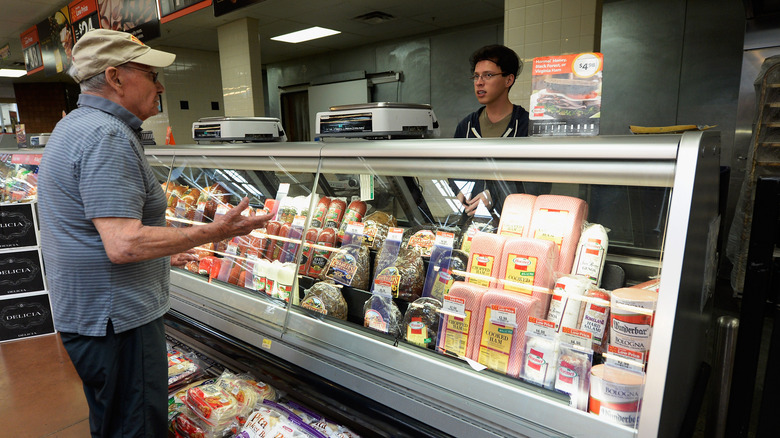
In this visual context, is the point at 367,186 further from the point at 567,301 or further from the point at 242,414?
the point at 242,414

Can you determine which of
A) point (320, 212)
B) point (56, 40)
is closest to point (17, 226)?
point (320, 212)

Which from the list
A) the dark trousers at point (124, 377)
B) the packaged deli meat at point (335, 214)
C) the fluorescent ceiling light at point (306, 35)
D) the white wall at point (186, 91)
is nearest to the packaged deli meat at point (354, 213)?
the packaged deli meat at point (335, 214)

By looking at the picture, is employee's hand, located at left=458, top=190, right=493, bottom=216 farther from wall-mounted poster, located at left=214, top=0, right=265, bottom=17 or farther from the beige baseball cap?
wall-mounted poster, located at left=214, top=0, right=265, bottom=17

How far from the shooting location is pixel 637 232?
1521mm

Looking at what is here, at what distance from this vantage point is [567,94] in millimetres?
1361

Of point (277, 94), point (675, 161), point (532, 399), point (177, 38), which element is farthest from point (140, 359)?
point (277, 94)

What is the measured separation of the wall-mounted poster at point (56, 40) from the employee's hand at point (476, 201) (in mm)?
7129

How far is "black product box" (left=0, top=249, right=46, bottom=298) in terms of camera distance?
3594 millimetres

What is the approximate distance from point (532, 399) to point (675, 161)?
26.1 inches

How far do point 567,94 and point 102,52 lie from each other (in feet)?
4.62

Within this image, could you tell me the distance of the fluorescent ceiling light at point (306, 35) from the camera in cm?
779

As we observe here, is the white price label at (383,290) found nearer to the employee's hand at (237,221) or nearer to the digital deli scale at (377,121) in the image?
the employee's hand at (237,221)

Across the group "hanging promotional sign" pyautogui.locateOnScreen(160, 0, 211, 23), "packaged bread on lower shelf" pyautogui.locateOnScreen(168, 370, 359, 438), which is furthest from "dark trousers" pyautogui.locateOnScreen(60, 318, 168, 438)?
"hanging promotional sign" pyautogui.locateOnScreen(160, 0, 211, 23)

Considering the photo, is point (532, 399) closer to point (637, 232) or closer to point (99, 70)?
point (637, 232)
